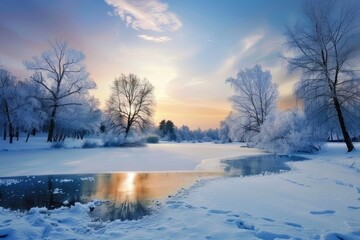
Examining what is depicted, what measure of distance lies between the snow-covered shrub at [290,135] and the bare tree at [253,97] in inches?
221

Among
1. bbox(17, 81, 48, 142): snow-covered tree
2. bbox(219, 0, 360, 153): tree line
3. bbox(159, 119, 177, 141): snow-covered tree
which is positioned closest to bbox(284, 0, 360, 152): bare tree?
bbox(219, 0, 360, 153): tree line

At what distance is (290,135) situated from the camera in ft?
71.9

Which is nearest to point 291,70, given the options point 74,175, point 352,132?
point 352,132

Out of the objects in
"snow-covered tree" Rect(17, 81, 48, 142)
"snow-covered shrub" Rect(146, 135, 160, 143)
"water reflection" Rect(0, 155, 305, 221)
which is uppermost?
"snow-covered tree" Rect(17, 81, 48, 142)

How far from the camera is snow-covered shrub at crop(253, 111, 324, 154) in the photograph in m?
20.7

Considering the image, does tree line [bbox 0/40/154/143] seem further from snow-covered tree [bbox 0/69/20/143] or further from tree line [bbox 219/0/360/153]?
tree line [bbox 219/0/360/153]

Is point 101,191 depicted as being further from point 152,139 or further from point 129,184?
point 152,139

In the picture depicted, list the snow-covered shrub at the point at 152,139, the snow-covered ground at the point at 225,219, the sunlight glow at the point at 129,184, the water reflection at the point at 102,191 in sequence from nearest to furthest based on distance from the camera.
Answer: the snow-covered ground at the point at 225,219 < the water reflection at the point at 102,191 < the sunlight glow at the point at 129,184 < the snow-covered shrub at the point at 152,139

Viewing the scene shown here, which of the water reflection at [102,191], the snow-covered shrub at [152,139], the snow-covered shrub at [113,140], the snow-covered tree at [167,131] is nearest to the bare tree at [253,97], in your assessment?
the snow-covered shrub at [113,140]

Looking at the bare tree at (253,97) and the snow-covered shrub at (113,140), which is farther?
the bare tree at (253,97)

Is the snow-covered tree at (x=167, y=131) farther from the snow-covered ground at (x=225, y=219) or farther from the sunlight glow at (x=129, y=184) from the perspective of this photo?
the snow-covered ground at (x=225, y=219)

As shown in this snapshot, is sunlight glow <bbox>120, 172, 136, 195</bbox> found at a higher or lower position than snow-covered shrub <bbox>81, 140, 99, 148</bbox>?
lower

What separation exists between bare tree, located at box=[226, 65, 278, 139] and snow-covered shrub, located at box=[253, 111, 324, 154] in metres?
5.61

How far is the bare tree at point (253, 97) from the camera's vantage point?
30.8 m
